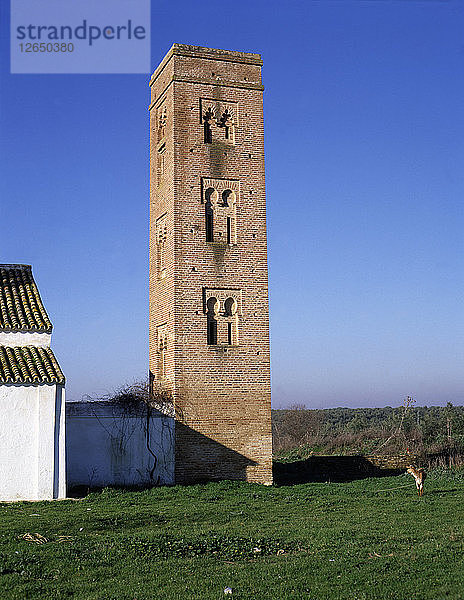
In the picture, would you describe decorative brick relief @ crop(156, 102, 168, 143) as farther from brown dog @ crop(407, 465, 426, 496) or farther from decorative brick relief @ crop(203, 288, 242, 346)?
brown dog @ crop(407, 465, 426, 496)

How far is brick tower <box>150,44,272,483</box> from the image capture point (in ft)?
73.9

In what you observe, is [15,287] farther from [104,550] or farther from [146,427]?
[104,550]

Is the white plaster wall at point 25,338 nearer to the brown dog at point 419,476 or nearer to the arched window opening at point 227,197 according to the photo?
the arched window opening at point 227,197

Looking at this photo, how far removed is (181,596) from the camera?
9.12 metres

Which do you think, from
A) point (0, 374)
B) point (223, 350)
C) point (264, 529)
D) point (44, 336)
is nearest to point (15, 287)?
point (44, 336)

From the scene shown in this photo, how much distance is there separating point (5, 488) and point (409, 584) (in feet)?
39.2

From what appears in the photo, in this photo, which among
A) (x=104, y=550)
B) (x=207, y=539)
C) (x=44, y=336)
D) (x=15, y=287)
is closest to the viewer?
(x=104, y=550)

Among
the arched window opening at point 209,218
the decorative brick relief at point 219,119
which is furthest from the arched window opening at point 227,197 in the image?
the decorative brick relief at point 219,119

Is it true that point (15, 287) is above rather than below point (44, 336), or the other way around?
above

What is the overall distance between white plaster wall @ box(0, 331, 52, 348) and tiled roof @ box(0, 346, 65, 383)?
0.12 meters

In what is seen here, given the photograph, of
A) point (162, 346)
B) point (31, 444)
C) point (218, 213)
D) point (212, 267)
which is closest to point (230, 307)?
point (212, 267)

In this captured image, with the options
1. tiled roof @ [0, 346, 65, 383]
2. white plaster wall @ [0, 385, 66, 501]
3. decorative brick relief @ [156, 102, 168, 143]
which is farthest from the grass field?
decorative brick relief @ [156, 102, 168, 143]

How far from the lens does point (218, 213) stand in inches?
942

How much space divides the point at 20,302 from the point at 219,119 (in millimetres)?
8909
